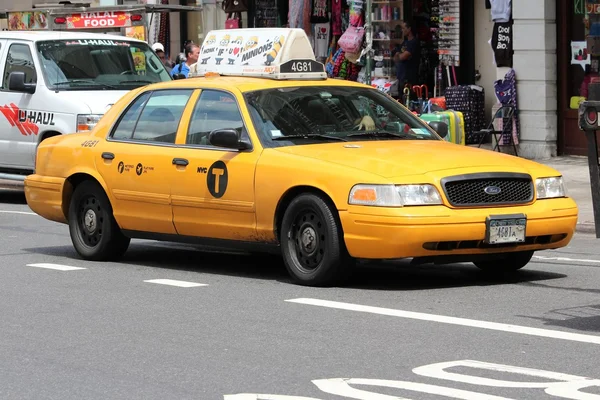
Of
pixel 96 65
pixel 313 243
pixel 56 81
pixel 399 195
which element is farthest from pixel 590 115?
pixel 96 65

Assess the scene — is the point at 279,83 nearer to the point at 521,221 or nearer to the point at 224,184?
the point at 224,184

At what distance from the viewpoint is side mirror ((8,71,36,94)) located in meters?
16.9

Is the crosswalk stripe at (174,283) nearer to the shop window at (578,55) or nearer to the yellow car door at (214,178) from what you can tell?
the yellow car door at (214,178)

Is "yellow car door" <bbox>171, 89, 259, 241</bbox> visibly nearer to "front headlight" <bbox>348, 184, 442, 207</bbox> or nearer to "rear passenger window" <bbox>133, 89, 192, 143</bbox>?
"rear passenger window" <bbox>133, 89, 192, 143</bbox>

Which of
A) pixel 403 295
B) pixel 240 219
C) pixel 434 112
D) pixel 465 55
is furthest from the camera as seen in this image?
pixel 465 55

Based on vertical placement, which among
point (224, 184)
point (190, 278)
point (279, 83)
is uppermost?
point (279, 83)

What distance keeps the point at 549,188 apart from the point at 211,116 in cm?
270

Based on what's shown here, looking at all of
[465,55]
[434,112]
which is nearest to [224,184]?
[434,112]

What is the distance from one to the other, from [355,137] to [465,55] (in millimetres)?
12410

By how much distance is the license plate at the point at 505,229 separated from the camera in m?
9.53

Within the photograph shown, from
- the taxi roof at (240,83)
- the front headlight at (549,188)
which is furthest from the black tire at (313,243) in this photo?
the front headlight at (549,188)

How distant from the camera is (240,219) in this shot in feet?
34.1

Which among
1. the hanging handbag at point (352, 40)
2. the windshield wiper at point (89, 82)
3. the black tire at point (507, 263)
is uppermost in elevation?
the hanging handbag at point (352, 40)

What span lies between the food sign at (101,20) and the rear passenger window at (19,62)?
375cm
